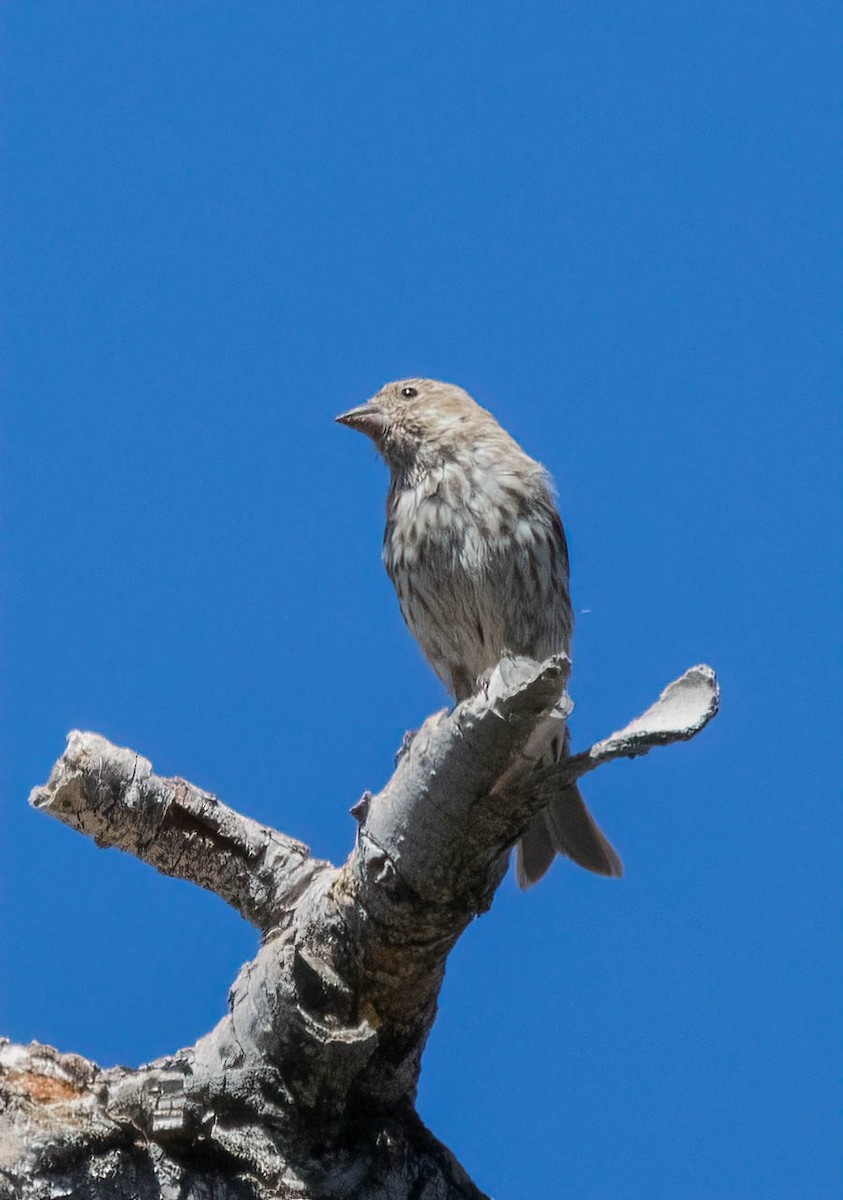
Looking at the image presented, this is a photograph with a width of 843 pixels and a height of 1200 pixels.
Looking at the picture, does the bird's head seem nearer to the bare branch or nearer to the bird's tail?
the bird's tail

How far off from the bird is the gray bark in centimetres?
201

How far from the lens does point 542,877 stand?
603 centimetres

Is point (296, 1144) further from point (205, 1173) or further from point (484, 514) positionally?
point (484, 514)

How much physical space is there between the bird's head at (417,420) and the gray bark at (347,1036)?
2.82 meters

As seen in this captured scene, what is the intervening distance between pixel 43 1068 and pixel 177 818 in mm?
1043

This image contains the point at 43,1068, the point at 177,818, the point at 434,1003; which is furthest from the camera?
Result: the point at 177,818

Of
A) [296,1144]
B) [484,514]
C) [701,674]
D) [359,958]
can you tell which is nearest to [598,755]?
[701,674]

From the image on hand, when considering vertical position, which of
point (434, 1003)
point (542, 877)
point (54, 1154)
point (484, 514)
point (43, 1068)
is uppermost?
point (484, 514)

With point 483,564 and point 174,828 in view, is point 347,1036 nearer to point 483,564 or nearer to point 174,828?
point 174,828

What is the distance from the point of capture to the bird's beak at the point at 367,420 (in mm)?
6660

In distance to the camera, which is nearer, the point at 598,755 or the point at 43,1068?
the point at 598,755

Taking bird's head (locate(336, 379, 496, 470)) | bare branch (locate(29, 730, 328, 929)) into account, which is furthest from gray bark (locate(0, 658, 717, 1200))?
bird's head (locate(336, 379, 496, 470))

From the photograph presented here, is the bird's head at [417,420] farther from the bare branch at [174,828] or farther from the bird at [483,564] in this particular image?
the bare branch at [174,828]

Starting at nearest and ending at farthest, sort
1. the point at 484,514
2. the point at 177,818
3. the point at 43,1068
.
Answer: the point at 43,1068, the point at 177,818, the point at 484,514
